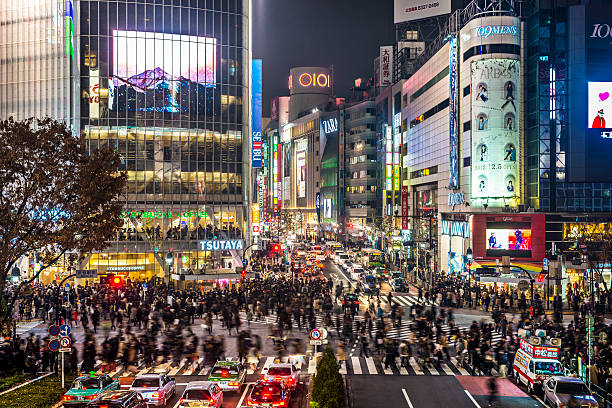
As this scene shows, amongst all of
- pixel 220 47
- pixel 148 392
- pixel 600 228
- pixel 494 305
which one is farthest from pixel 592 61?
pixel 148 392

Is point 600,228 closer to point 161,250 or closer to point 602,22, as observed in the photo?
point 602,22

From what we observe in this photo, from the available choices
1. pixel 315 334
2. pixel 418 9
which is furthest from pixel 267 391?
pixel 418 9

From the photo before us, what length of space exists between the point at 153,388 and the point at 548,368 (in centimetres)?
1538

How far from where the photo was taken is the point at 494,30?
224 ft

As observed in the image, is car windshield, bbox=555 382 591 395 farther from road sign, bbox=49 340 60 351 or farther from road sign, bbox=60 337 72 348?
road sign, bbox=49 340 60 351

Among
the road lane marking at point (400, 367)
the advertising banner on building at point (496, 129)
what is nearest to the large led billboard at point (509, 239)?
the advertising banner on building at point (496, 129)

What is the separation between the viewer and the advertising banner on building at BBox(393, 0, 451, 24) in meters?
92.1

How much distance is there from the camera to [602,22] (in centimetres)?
6562

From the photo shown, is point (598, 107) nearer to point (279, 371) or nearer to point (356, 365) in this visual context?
point (356, 365)

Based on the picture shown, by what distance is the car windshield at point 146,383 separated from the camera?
2360cm

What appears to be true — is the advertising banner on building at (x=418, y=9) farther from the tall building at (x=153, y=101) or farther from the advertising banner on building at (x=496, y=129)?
the tall building at (x=153, y=101)

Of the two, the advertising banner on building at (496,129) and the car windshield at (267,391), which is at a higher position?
the advertising banner on building at (496,129)

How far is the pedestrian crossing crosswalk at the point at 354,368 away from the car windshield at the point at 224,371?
295cm

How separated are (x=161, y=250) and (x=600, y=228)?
45.8 metres
